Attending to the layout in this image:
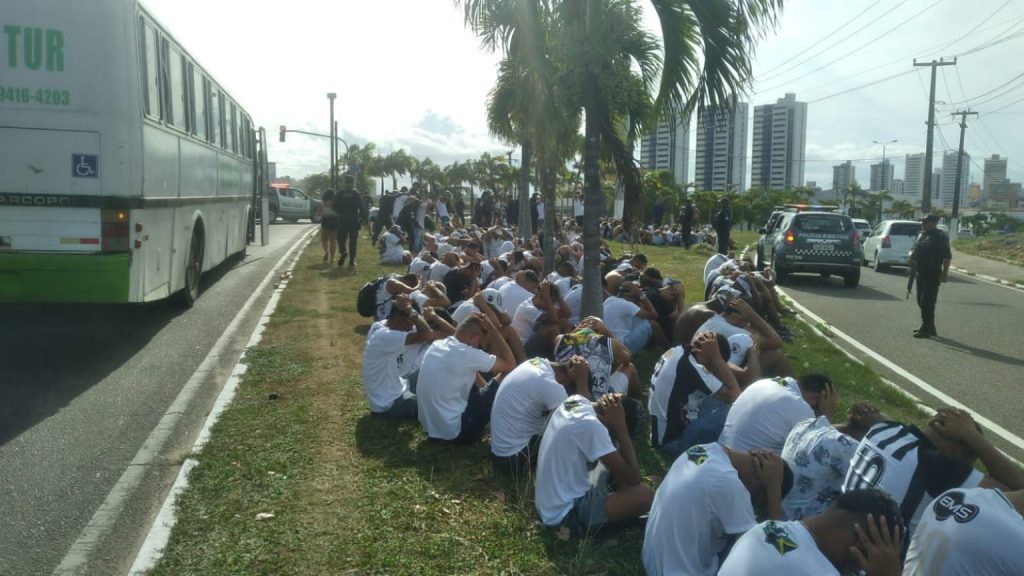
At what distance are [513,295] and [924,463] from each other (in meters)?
6.00

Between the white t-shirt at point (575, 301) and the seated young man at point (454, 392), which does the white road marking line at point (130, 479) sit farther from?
the white t-shirt at point (575, 301)

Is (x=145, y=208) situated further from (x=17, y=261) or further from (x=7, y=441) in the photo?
(x=7, y=441)

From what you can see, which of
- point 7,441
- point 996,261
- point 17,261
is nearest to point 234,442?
point 7,441

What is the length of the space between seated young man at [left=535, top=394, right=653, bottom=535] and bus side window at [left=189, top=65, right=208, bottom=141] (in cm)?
915

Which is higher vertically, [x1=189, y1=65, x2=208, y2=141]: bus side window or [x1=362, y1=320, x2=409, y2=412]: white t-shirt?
[x1=189, y1=65, x2=208, y2=141]: bus side window

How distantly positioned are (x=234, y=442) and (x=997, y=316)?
44.0 ft

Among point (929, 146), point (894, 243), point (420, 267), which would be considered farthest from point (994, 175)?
point (420, 267)

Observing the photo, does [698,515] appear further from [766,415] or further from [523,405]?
[523,405]

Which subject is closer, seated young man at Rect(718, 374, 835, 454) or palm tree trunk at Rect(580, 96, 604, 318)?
seated young man at Rect(718, 374, 835, 454)

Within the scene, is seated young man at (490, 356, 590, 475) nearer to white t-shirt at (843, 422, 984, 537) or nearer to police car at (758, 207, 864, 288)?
white t-shirt at (843, 422, 984, 537)

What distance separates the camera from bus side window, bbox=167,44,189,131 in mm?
10570

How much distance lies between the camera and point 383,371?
721 cm

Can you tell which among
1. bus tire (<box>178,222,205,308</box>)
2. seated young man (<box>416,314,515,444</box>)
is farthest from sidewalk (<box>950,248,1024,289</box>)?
seated young man (<box>416,314,515,444</box>)

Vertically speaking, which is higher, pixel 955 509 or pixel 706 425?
pixel 955 509
